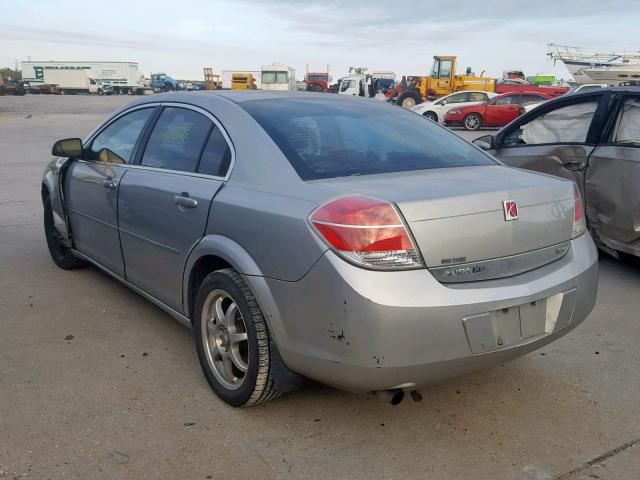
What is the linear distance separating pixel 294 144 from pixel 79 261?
9.87ft

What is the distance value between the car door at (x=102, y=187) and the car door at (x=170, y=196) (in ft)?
0.52

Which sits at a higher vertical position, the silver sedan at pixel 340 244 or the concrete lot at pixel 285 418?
the silver sedan at pixel 340 244

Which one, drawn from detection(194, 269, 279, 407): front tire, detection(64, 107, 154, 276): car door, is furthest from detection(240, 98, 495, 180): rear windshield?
detection(64, 107, 154, 276): car door

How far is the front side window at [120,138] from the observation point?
12.9 ft

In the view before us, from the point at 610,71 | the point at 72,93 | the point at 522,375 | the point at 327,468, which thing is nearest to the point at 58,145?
the point at 327,468

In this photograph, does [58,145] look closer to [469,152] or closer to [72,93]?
[469,152]

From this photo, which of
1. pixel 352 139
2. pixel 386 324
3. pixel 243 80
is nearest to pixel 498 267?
pixel 386 324

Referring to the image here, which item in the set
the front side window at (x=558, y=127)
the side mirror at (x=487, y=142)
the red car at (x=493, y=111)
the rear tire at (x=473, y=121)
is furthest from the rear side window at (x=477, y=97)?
the front side window at (x=558, y=127)

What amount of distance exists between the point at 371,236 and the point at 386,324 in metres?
0.34

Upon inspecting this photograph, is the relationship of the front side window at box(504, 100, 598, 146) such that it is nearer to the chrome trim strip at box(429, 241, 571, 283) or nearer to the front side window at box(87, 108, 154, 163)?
the chrome trim strip at box(429, 241, 571, 283)

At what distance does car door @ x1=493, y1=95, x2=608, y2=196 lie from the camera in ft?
17.5

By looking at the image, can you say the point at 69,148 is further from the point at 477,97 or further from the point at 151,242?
the point at 477,97

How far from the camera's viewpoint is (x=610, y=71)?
26.9 metres

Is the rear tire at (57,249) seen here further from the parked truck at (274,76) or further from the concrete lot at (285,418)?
the parked truck at (274,76)
